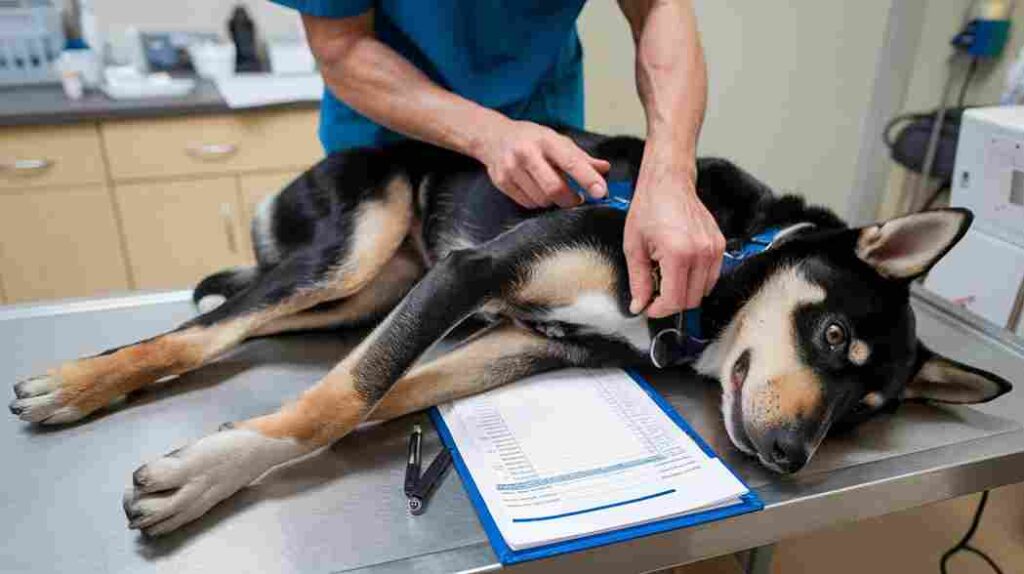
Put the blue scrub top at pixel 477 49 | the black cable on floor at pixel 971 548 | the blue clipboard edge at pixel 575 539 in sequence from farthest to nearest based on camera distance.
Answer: the black cable on floor at pixel 971 548 → the blue scrub top at pixel 477 49 → the blue clipboard edge at pixel 575 539

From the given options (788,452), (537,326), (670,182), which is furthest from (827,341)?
(537,326)

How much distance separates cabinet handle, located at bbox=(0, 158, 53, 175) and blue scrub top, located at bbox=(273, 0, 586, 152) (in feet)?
4.91

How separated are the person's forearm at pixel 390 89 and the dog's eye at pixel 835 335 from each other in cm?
59

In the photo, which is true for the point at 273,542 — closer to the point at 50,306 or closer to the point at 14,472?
the point at 14,472

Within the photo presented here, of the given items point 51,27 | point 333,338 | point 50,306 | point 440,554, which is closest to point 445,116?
point 333,338

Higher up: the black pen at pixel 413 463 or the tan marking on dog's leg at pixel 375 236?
the tan marking on dog's leg at pixel 375 236

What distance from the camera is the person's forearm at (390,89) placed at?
3.85 feet

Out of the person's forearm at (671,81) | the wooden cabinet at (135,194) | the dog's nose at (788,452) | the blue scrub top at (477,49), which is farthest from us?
the wooden cabinet at (135,194)

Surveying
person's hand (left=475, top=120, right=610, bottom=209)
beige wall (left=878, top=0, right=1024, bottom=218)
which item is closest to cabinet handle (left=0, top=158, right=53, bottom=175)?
person's hand (left=475, top=120, right=610, bottom=209)

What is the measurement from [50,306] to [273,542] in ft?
2.71

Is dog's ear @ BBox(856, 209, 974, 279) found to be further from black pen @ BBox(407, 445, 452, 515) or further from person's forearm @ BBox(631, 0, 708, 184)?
black pen @ BBox(407, 445, 452, 515)

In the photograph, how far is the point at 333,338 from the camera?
1249 millimetres

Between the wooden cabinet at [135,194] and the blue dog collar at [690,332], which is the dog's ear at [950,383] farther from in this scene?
the wooden cabinet at [135,194]

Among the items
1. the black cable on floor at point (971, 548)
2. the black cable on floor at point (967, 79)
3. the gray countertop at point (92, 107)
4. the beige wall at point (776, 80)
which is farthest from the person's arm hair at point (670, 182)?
the black cable on floor at point (967, 79)
